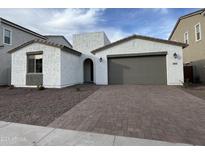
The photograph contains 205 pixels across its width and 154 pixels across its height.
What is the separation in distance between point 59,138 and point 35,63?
10.0 meters

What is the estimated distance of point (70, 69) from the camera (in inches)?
476

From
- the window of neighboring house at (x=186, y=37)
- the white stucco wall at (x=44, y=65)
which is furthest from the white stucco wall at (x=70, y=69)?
the window of neighboring house at (x=186, y=37)

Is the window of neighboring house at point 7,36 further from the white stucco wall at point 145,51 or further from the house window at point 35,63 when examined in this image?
the white stucco wall at point 145,51

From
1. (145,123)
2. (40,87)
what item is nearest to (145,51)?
(145,123)

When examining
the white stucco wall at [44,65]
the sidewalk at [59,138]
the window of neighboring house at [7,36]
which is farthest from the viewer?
the window of neighboring house at [7,36]

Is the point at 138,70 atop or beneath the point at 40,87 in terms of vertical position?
atop

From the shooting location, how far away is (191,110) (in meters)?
4.76

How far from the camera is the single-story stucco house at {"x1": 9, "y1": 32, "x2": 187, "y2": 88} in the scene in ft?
35.1

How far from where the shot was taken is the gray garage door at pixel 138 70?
1148 cm

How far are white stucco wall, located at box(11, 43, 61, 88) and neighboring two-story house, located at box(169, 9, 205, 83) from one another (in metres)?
13.1

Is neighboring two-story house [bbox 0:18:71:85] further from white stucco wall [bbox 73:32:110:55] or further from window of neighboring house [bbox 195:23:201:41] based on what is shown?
window of neighboring house [bbox 195:23:201:41]

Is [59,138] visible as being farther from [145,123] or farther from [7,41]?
[7,41]
